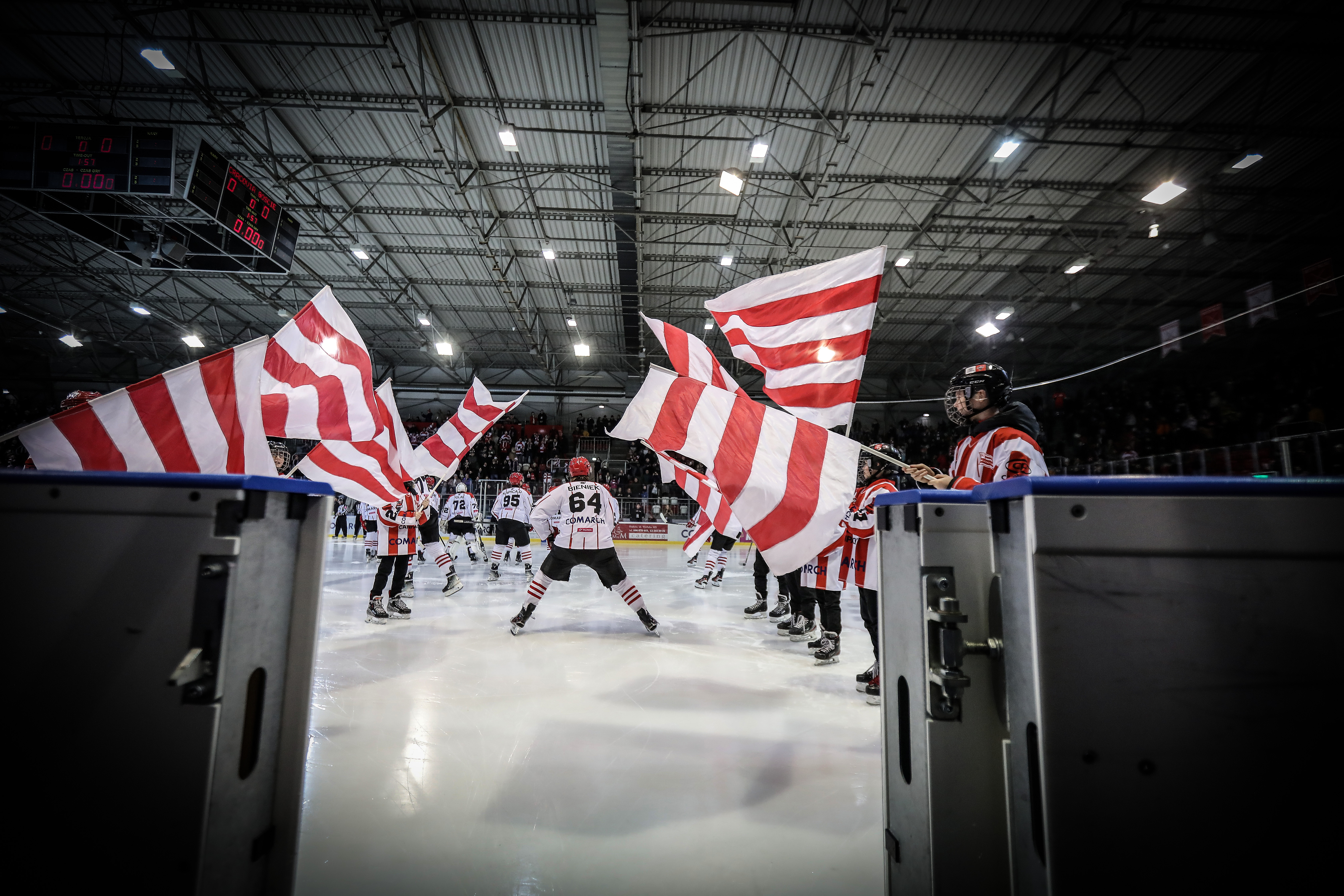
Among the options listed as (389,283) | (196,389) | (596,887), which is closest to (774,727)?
(596,887)

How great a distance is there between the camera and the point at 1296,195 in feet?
40.1

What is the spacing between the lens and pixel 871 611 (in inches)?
179

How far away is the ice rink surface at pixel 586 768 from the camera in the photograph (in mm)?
2072

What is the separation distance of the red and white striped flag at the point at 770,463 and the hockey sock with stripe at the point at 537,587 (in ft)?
9.45

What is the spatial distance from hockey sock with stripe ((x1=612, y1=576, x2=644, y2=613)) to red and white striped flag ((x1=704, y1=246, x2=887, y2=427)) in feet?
9.93

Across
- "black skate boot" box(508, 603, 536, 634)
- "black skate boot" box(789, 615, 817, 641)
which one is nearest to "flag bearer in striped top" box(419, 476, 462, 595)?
"black skate boot" box(508, 603, 536, 634)

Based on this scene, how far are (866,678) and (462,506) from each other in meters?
9.38

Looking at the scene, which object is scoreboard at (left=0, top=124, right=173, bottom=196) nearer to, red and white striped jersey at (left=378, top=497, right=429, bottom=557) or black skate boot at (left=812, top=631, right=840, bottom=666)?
red and white striped jersey at (left=378, top=497, right=429, bottom=557)

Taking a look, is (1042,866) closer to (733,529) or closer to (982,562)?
(982,562)

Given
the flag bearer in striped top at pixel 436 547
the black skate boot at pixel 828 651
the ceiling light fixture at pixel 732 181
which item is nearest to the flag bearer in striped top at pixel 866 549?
the black skate boot at pixel 828 651

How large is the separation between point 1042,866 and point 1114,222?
52.9 feet

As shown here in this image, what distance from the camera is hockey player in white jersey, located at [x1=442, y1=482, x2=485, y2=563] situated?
38.6 feet

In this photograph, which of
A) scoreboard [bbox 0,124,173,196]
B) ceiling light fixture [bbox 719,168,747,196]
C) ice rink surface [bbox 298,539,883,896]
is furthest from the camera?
ceiling light fixture [bbox 719,168,747,196]

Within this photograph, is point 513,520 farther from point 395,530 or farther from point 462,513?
Answer: point 395,530
